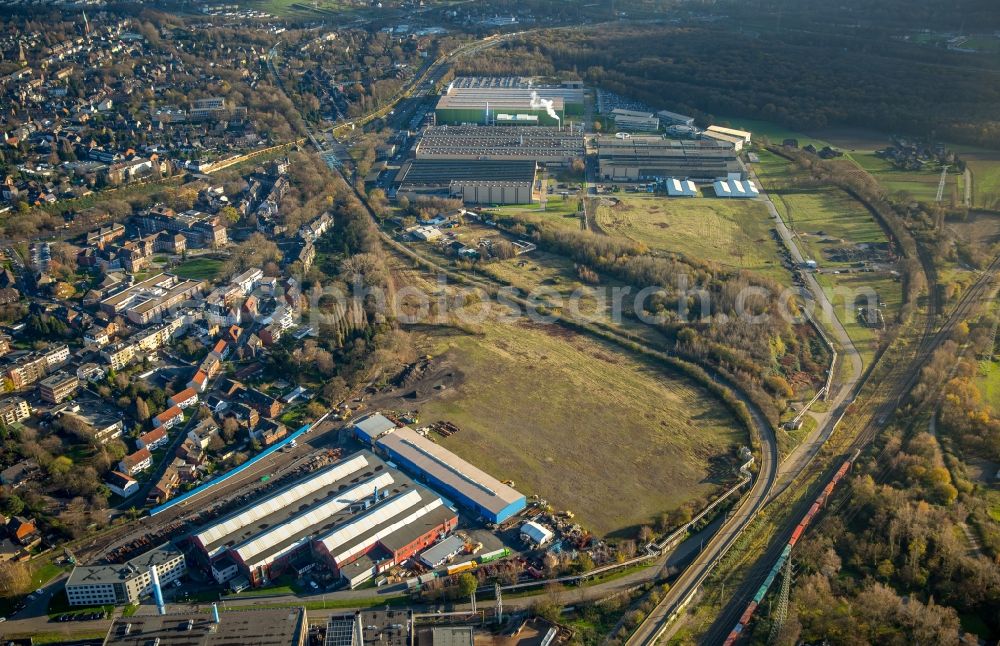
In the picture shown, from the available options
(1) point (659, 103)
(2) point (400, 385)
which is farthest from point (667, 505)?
(1) point (659, 103)

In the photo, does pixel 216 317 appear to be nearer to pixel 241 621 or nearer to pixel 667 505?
pixel 241 621

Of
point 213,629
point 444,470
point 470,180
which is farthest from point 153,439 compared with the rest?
point 470,180

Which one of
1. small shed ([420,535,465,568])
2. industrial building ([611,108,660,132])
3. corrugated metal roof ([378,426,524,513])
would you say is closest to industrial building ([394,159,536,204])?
industrial building ([611,108,660,132])

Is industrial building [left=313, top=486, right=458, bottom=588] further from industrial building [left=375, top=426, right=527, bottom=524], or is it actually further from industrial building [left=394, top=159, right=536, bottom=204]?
industrial building [left=394, top=159, right=536, bottom=204]

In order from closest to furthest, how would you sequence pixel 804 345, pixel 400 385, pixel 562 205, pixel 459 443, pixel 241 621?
pixel 241 621
pixel 459 443
pixel 400 385
pixel 804 345
pixel 562 205

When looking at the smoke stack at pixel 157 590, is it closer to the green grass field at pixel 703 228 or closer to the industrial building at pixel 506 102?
the green grass field at pixel 703 228

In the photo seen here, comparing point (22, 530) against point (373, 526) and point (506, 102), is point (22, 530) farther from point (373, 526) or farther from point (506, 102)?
point (506, 102)

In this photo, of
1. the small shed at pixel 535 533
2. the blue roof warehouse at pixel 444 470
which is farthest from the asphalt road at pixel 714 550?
the blue roof warehouse at pixel 444 470

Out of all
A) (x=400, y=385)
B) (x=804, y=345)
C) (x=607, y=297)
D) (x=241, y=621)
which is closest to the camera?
(x=241, y=621)

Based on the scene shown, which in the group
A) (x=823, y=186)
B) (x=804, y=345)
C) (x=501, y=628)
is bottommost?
(x=501, y=628)
